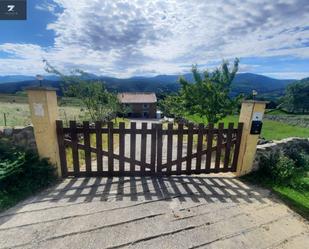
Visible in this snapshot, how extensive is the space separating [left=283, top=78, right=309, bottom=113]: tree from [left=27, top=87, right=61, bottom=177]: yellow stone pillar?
67925 mm

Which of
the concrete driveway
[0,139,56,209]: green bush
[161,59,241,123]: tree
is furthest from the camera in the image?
[161,59,241,123]: tree

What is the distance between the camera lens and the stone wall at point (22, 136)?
12.6 feet

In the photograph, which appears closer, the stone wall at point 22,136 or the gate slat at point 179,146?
the stone wall at point 22,136

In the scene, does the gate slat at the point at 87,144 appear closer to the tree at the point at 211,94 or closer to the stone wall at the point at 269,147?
the stone wall at the point at 269,147

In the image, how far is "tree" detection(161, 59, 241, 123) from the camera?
8000mm

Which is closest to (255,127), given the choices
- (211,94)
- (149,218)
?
(149,218)

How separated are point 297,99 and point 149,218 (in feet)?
239

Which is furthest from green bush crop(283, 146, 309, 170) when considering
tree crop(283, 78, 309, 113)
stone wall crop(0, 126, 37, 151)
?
tree crop(283, 78, 309, 113)

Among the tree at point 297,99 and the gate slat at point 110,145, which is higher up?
the gate slat at point 110,145

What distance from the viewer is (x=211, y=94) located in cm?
800

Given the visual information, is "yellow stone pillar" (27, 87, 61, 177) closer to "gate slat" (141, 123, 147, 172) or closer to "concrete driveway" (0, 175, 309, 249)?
"concrete driveway" (0, 175, 309, 249)

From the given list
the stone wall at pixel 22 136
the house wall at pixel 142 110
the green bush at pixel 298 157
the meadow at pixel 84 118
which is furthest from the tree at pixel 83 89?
the house wall at pixel 142 110

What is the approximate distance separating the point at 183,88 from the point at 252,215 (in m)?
6.55

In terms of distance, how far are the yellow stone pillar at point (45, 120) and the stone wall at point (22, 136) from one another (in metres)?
0.10
